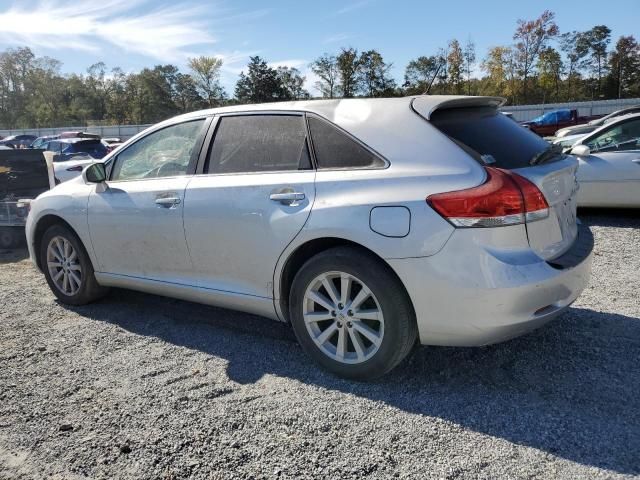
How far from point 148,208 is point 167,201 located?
23cm

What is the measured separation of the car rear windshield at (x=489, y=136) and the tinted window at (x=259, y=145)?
90 cm

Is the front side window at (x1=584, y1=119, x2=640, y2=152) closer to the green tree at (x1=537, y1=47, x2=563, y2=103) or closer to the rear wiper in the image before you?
the rear wiper

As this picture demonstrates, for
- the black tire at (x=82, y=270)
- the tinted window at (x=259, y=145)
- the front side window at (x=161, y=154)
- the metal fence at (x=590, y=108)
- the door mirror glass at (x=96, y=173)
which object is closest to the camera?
the tinted window at (x=259, y=145)

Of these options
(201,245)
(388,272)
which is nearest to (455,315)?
(388,272)

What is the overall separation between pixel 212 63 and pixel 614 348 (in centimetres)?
8074

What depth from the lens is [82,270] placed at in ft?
15.5

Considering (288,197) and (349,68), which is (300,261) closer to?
(288,197)

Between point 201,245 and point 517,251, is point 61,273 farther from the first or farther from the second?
point 517,251

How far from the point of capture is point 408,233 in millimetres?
2902

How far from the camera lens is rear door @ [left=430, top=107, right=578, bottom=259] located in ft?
9.90

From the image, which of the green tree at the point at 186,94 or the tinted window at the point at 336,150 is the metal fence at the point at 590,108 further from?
the green tree at the point at 186,94

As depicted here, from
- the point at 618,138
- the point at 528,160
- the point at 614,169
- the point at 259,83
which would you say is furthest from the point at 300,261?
the point at 259,83

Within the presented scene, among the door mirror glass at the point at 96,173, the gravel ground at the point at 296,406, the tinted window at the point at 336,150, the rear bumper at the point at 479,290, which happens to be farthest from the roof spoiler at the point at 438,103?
the door mirror glass at the point at 96,173

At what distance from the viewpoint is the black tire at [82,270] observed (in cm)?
470
